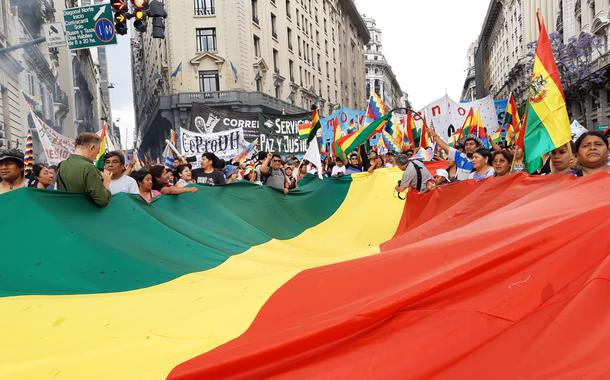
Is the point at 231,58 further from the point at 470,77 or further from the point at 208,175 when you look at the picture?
the point at 470,77

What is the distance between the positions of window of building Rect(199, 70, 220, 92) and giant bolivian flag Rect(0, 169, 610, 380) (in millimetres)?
33751

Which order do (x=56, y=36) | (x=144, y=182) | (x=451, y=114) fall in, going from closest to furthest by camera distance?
(x=144, y=182)
(x=56, y=36)
(x=451, y=114)

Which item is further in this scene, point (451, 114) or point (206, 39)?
point (206, 39)

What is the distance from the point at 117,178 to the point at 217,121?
21.6ft

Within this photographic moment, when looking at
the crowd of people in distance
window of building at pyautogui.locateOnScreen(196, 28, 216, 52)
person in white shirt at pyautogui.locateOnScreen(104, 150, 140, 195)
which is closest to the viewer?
the crowd of people in distance

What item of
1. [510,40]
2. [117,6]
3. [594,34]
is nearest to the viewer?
[117,6]

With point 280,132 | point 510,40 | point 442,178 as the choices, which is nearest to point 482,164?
point 442,178

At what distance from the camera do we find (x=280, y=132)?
11945mm

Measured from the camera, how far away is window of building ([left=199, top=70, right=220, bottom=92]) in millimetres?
36719

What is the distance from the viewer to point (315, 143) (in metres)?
9.02

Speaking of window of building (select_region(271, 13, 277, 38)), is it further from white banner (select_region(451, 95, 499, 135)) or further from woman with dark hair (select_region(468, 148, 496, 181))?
woman with dark hair (select_region(468, 148, 496, 181))

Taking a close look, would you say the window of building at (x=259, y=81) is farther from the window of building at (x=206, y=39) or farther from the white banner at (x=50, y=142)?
the white banner at (x=50, y=142)

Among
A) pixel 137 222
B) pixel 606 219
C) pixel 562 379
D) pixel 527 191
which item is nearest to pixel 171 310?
pixel 137 222

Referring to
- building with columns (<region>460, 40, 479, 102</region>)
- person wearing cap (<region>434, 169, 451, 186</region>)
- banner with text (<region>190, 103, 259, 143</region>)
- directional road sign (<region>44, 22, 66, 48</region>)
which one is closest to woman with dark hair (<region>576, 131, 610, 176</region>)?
person wearing cap (<region>434, 169, 451, 186</region>)
